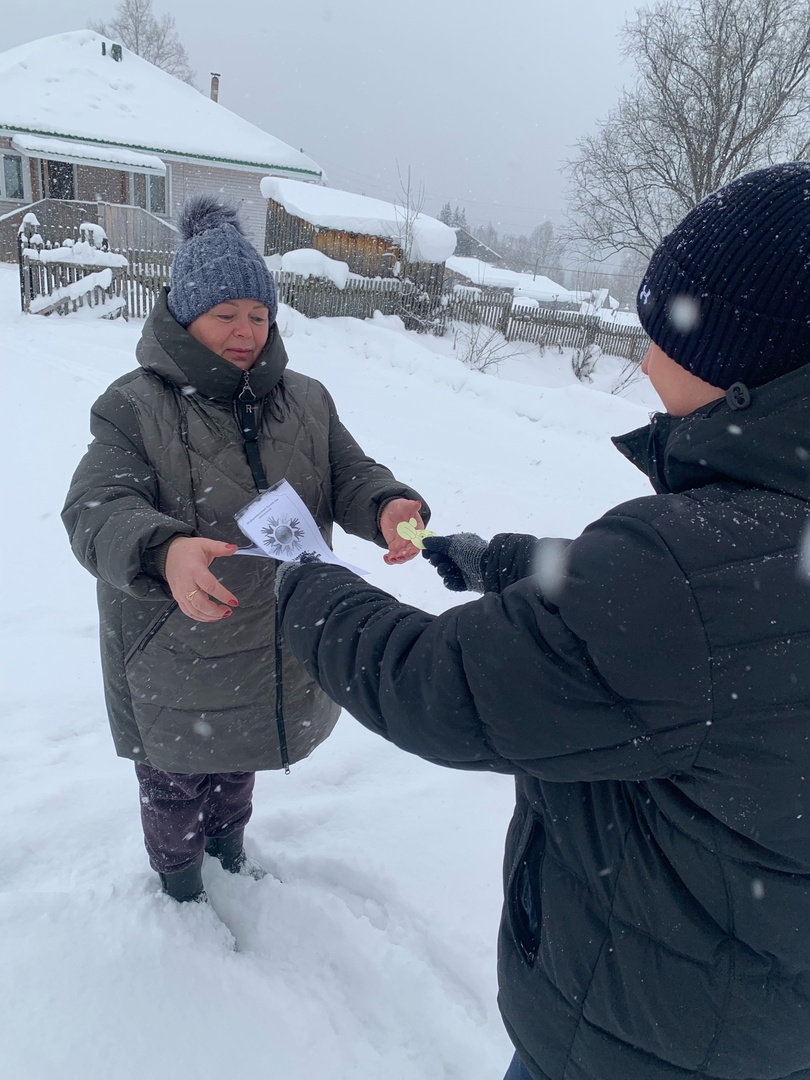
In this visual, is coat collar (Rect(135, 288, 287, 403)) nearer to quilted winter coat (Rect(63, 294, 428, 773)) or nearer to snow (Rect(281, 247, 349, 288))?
quilted winter coat (Rect(63, 294, 428, 773))

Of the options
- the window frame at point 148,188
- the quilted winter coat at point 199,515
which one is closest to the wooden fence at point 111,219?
the window frame at point 148,188

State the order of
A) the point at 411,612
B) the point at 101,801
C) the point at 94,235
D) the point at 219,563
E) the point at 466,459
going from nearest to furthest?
the point at 411,612, the point at 219,563, the point at 101,801, the point at 466,459, the point at 94,235

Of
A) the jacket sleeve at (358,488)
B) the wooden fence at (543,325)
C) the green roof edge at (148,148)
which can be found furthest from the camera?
the green roof edge at (148,148)

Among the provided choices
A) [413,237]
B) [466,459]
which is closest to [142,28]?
[413,237]

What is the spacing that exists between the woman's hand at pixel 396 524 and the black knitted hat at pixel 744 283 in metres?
1.04

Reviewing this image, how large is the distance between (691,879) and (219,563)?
1349 millimetres

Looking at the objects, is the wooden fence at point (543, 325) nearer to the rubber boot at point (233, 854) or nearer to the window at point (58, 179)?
the window at point (58, 179)

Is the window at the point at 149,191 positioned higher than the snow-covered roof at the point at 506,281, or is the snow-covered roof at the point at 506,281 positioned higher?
the window at the point at 149,191

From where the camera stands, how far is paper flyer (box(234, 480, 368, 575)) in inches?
66.9

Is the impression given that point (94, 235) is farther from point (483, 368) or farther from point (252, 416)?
point (252, 416)

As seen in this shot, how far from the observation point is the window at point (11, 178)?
1928cm

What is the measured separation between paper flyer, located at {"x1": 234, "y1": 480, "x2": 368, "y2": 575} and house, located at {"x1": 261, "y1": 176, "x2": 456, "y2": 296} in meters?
14.6

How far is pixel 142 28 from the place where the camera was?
128 feet

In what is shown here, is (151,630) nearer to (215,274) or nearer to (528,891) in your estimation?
(215,274)
